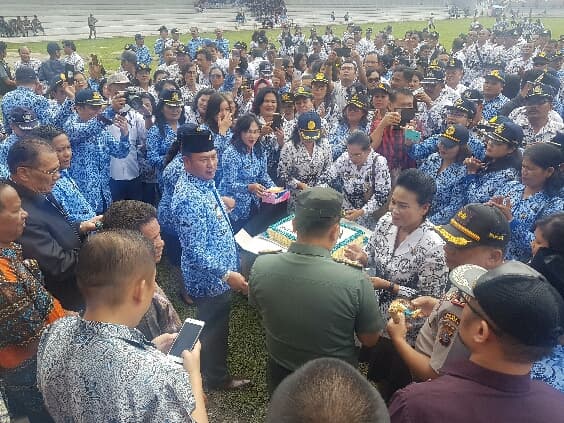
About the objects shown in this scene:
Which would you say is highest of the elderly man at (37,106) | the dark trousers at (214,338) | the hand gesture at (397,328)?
the elderly man at (37,106)

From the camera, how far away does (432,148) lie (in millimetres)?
5859

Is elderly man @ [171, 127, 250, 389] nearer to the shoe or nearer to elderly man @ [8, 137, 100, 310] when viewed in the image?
the shoe

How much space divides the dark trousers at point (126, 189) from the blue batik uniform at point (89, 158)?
0.49 m

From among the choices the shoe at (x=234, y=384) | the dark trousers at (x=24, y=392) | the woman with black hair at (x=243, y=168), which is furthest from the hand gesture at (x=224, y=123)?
the dark trousers at (x=24, y=392)

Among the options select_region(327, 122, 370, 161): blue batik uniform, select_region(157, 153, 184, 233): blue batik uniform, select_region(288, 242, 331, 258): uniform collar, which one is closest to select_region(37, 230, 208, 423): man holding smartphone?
select_region(288, 242, 331, 258): uniform collar

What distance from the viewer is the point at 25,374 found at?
2654 millimetres

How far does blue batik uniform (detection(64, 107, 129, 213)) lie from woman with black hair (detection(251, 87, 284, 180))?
2.17m

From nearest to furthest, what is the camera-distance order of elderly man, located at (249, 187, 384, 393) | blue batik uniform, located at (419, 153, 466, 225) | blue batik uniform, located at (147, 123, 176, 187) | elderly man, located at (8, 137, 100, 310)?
elderly man, located at (249, 187, 384, 393)
elderly man, located at (8, 137, 100, 310)
blue batik uniform, located at (419, 153, 466, 225)
blue batik uniform, located at (147, 123, 176, 187)

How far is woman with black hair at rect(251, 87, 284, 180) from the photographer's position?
6.34 m

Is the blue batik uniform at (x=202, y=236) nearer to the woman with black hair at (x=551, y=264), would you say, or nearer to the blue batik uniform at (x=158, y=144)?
the woman with black hair at (x=551, y=264)

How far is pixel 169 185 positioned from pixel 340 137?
2926 millimetres

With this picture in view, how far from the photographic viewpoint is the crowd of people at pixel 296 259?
5.54 ft

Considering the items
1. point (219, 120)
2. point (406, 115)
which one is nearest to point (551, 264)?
point (219, 120)

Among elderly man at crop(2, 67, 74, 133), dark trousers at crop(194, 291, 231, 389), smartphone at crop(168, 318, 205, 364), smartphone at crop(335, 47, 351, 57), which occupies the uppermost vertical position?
smartphone at crop(335, 47, 351, 57)
